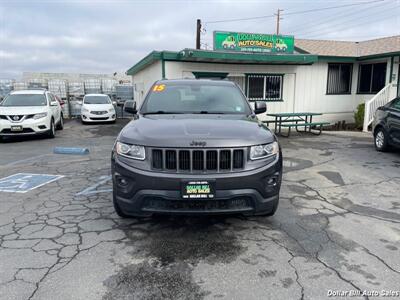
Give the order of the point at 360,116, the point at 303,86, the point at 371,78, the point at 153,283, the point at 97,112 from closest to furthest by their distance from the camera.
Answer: the point at 153,283 < the point at 360,116 < the point at 303,86 < the point at 371,78 < the point at 97,112

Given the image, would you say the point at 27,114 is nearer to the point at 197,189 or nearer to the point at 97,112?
the point at 97,112

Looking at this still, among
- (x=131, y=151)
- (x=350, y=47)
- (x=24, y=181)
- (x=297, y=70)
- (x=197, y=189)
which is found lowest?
(x=24, y=181)

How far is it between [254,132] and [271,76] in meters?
11.3

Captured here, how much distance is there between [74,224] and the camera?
403 cm

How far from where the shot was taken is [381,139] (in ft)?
28.9

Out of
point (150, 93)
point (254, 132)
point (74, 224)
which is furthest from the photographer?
point (150, 93)

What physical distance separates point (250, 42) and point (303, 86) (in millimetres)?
3345

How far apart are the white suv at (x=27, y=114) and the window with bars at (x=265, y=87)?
7.84 m

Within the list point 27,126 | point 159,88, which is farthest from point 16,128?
point 159,88

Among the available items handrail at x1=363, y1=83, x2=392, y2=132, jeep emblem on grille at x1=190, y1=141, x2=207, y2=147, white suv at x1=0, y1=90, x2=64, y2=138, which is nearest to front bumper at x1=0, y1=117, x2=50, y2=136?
white suv at x1=0, y1=90, x2=64, y2=138

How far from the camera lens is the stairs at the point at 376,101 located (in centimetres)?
1341

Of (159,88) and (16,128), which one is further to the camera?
(16,128)

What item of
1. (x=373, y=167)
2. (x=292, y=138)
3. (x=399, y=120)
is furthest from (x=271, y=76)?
(x=373, y=167)

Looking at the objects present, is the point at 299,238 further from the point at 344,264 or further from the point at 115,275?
the point at 115,275
